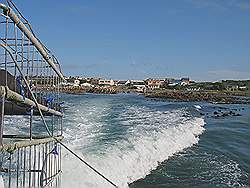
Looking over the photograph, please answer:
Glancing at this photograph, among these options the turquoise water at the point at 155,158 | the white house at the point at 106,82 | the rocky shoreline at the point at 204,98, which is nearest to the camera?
the turquoise water at the point at 155,158

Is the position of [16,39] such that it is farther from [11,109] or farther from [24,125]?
[24,125]

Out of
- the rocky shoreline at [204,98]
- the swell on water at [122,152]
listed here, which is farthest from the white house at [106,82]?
the swell on water at [122,152]

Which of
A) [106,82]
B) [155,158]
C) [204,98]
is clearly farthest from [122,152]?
[106,82]

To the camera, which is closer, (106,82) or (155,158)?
(155,158)

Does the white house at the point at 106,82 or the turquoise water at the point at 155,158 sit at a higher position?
the white house at the point at 106,82

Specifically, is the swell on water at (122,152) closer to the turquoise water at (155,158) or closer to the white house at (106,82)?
the turquoise water at (155,158)

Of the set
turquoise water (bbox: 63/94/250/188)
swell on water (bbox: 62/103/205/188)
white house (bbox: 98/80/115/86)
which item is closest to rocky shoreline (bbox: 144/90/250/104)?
turquoise water (bbox: 63/94/250/188)

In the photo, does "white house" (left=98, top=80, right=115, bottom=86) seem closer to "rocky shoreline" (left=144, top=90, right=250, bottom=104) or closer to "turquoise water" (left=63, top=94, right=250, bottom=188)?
"rocky shoreline" (left=144, top=90, right=250, bottom=104)

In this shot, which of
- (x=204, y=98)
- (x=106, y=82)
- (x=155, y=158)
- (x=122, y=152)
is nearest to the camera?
(x=122, y=152)

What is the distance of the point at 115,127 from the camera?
20.4m

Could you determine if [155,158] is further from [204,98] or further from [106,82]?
[106,82]

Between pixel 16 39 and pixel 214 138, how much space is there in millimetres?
17909

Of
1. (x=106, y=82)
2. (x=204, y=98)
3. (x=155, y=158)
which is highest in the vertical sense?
(x=106, y=82)

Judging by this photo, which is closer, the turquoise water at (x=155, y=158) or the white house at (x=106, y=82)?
the turquoise water at (x=155, y=158)
